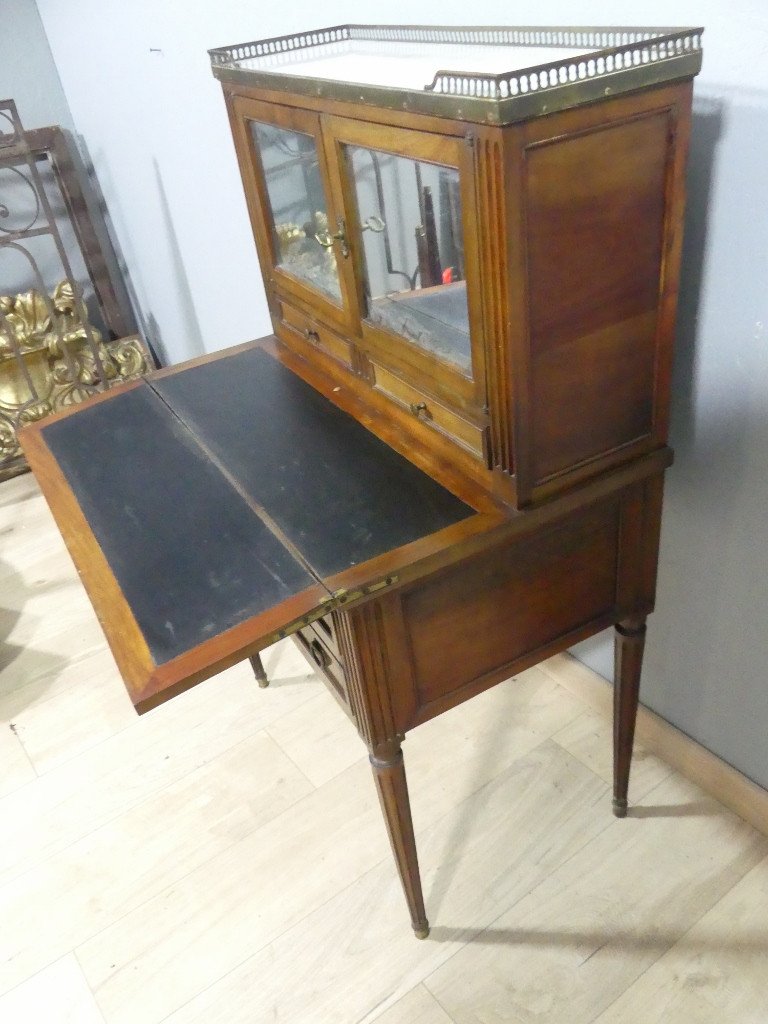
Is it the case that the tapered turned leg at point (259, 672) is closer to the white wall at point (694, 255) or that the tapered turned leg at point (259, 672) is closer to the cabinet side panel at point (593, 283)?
the white wall at point (694, 255)

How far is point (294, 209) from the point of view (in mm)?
1191

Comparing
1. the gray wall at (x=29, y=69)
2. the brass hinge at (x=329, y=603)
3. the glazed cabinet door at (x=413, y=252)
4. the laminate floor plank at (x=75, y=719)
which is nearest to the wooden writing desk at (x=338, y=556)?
the brass hinge at (x=329, y=603)

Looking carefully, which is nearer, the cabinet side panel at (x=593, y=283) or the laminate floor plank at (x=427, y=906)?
the cabinet side panel at (x=593, y=283)

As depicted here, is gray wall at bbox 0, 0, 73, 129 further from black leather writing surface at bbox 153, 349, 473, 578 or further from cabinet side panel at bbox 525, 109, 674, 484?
cabinet side panel at bbox 525, 109, 674, 484

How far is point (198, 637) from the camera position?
83 cm

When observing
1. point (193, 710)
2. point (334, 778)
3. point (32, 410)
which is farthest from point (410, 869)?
point (32, 410)

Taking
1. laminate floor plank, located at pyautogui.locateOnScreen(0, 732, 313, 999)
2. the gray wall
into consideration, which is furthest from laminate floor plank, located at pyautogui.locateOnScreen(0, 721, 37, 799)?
the gray wall

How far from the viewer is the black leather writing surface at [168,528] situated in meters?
0.86

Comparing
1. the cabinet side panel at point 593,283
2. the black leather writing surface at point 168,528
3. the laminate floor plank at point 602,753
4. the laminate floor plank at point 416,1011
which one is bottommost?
the laminate floor plank at point 602,753

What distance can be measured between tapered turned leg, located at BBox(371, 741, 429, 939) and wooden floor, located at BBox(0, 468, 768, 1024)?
0.10m

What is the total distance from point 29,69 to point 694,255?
243cm

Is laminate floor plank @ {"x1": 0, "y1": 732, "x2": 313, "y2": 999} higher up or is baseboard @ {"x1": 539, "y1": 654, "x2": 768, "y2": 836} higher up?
baseboard @ {"x1": 539, "y1": 654, "x2": 768, "y2": 836}

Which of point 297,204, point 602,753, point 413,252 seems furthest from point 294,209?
point 602,753

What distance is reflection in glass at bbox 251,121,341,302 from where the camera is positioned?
3.54 ft
